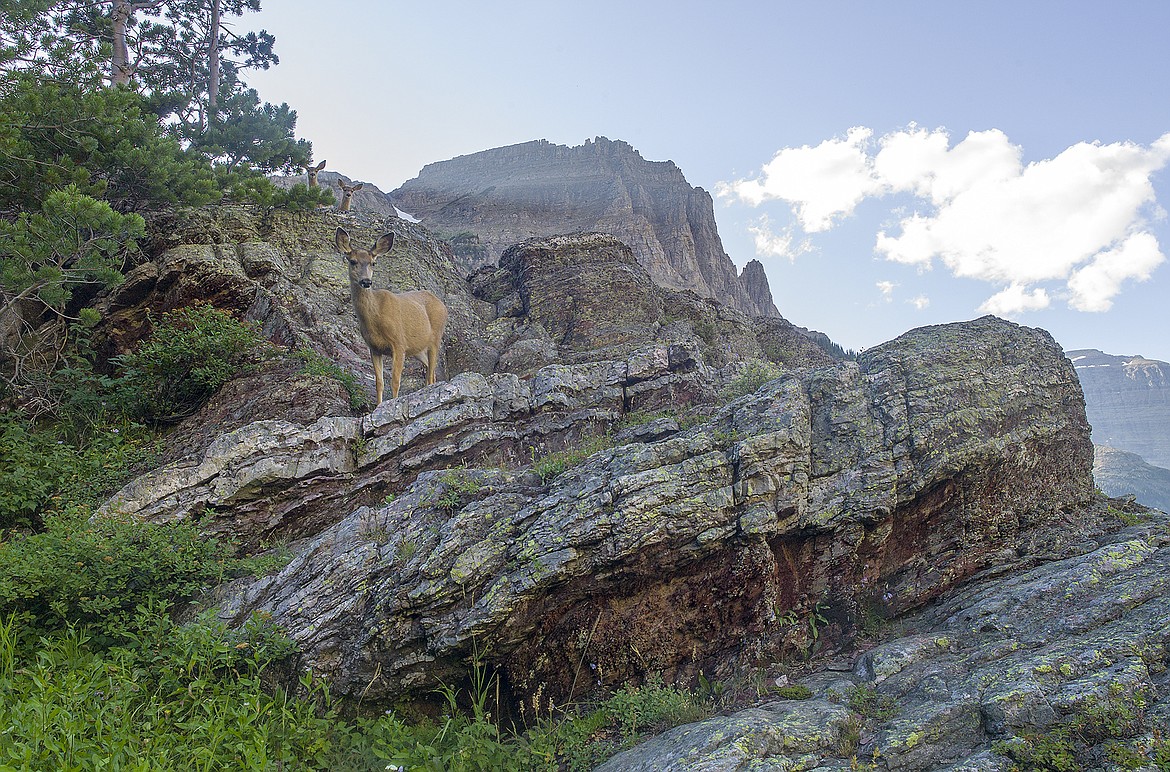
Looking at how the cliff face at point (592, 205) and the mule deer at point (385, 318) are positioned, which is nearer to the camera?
the mule deer at point (385, 318)

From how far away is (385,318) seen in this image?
12.3 m

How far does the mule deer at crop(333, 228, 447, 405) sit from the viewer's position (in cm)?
Result: 1171

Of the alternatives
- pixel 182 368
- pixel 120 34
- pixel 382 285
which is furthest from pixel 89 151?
pixel 120 34

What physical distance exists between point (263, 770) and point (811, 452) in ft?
21.3

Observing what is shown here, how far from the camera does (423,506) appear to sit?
8.00 m

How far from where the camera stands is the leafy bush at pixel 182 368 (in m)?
11.6

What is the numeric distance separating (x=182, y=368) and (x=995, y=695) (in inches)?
523

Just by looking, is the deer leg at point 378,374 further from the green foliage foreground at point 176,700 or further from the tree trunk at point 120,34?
the tree trunk at point 120,34

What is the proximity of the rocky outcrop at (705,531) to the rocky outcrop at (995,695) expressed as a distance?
3.24 ft

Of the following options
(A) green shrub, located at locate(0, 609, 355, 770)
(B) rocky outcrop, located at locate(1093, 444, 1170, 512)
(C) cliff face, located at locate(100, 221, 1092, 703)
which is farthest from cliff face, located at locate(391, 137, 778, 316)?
(B) rocky outcrop, located at locate(1093, 444, 1170, 512)

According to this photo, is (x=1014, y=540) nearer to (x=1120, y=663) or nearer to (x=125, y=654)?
(x=1120, y=663)

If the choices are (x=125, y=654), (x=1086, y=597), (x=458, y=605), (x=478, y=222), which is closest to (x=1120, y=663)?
(x=1086, y=597)

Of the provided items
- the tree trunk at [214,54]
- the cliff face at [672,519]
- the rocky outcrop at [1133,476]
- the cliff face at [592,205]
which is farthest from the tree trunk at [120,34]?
the rocky outcrop at [1133,476]

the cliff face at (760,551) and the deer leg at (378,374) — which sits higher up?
the deer leg at (378,374)
